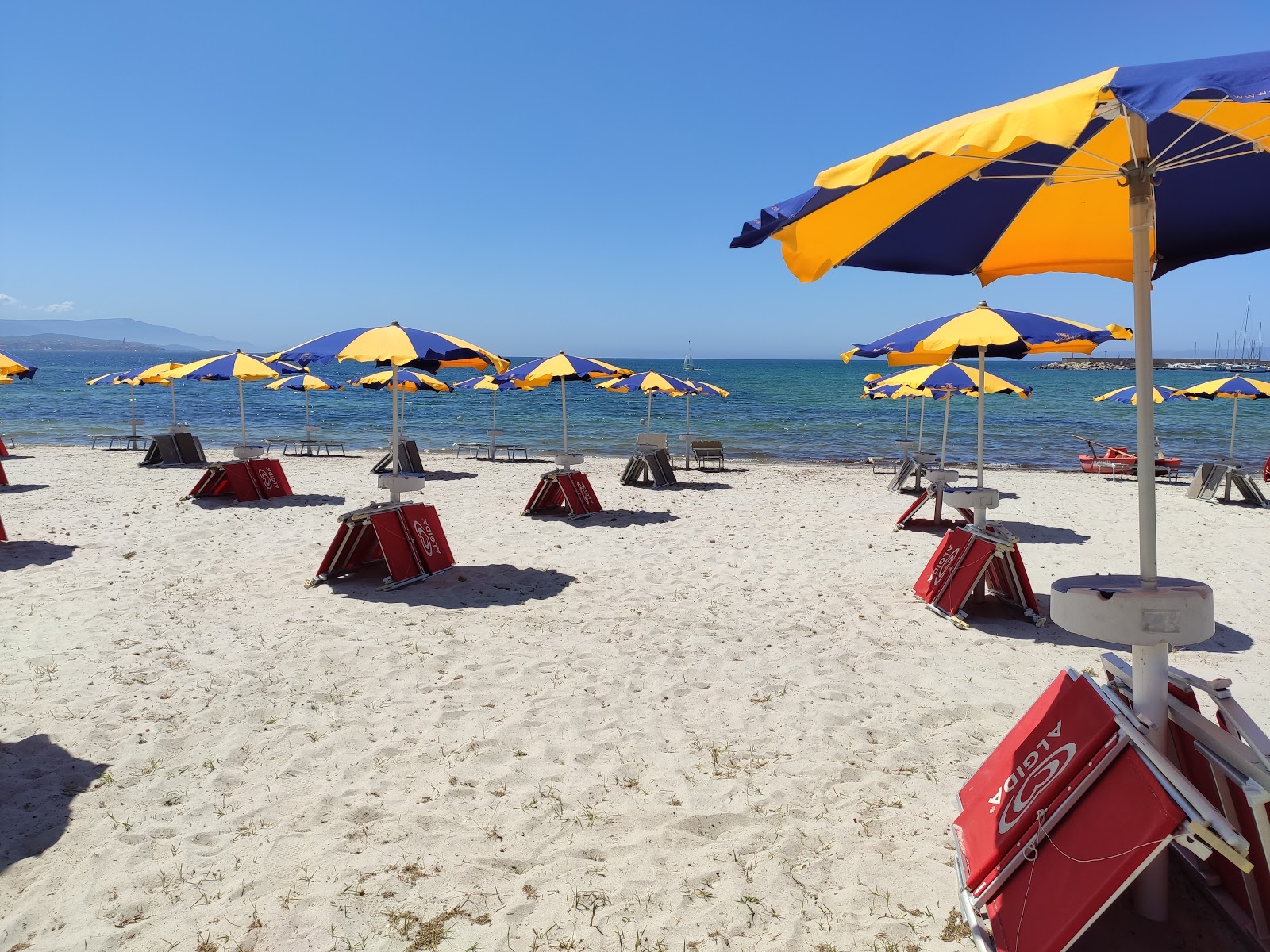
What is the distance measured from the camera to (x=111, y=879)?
9.71 ft

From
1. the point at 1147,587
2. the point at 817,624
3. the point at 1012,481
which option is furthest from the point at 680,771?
the point at 1012,481

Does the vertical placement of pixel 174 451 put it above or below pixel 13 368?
below

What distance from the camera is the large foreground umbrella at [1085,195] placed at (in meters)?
1.90

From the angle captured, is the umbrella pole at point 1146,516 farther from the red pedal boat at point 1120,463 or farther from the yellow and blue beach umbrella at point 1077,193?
the red pedal boat at point 1120,463

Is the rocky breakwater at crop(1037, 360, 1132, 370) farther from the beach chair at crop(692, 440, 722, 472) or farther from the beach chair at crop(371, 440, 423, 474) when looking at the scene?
the beach chair at crop(371, 440, 423, 474)

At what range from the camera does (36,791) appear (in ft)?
11.7

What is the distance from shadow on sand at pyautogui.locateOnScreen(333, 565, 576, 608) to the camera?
6809 millimetres

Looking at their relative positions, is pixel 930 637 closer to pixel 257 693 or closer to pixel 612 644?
pixel 612 644

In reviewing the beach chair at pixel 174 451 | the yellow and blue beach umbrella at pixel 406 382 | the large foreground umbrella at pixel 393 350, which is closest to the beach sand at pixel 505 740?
the large foreground umbrella at pixel 393 350

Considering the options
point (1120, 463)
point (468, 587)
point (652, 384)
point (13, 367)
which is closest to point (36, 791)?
point (468, 587)

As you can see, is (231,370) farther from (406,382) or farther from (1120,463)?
(1120,463)

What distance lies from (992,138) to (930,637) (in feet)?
15.7

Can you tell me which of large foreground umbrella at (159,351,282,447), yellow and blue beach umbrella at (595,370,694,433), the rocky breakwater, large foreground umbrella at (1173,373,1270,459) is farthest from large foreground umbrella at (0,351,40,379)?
the rocky breakwater

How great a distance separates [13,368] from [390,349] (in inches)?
276
